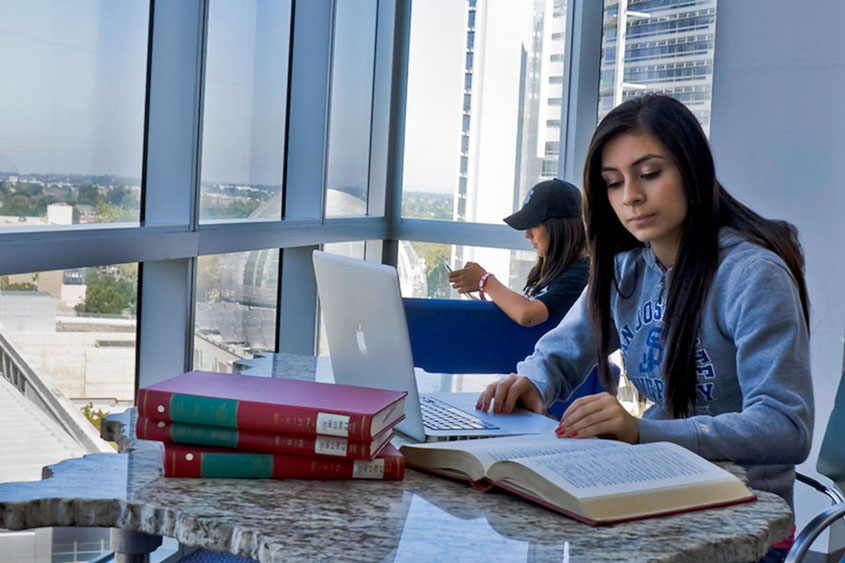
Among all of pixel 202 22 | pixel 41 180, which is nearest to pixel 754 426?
pixel 41 180

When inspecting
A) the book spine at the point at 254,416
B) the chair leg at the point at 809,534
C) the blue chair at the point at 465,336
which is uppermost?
the book spine at the point at 254,416

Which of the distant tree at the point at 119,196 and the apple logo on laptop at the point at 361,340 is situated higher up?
the distant tree at the point at 119,196

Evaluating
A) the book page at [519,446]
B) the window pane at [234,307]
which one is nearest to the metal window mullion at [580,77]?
the window pane at [234,307]

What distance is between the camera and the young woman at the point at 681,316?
4.51 ft

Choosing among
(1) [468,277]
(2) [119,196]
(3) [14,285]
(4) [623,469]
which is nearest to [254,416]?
(4) [623,469]

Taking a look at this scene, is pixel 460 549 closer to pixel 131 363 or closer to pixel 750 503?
pixel 750 503

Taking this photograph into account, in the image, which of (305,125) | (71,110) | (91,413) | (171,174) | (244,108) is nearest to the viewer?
(71,110)

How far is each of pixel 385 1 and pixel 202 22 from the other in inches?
73.0

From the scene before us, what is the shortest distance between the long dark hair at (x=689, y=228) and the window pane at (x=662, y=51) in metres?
2.24

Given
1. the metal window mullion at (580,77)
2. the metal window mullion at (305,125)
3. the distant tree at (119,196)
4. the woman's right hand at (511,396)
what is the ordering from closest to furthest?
the woman's right hand at (511,396), the distant tree at (119,196), the metal window mullion at (305,125), the metal window mullion at (580,77)

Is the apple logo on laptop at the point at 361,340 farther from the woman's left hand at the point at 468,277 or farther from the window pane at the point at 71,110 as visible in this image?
the woman's left hand at the point at 468,277

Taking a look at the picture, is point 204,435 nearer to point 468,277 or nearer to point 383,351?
point 383,351

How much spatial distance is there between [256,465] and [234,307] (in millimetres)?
2103

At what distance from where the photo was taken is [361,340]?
1.43m
